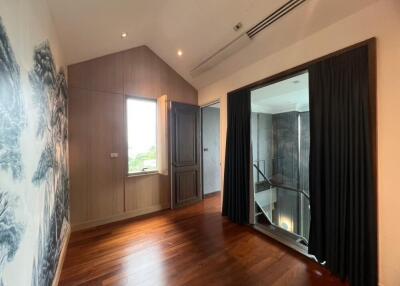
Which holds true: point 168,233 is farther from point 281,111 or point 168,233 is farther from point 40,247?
point 281,111

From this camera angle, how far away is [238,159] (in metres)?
3.05

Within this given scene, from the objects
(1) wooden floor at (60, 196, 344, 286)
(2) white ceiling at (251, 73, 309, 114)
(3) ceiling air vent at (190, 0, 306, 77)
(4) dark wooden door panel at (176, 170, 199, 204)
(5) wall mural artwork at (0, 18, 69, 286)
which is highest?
(3) ceiling air vent at (190, 0, 306, 77)

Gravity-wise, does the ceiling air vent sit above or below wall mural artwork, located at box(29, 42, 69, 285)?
above

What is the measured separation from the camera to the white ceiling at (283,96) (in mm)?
2856

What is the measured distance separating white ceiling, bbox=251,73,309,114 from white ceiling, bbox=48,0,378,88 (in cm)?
59

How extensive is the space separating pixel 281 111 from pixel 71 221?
4.80m

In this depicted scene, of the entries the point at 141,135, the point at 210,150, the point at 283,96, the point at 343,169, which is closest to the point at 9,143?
the point at 343,169

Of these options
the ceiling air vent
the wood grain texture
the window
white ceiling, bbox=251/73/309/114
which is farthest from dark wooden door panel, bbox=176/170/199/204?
the ceiling air vent

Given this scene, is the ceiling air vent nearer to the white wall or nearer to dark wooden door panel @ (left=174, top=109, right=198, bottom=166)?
the white wall

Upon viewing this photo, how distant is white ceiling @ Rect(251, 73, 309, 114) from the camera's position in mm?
2856

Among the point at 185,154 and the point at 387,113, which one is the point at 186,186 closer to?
the point at 185,154

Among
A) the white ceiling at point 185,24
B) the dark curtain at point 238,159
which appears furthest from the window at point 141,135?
the dark curtain at point 238,159

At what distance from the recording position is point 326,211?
193cm

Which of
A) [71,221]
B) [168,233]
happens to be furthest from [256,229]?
[71,221]
